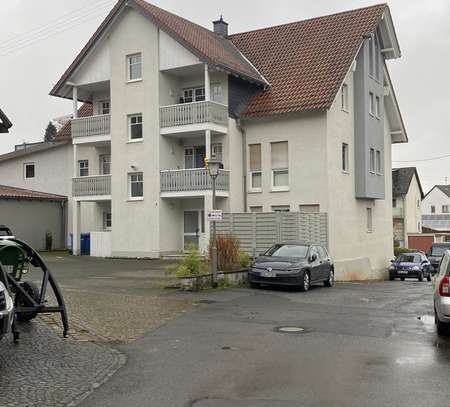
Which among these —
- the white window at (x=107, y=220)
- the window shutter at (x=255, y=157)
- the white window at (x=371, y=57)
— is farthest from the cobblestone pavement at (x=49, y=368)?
the white window at (x=371, y=57)

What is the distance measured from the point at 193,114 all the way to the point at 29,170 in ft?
50.2

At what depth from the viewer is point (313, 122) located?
30.4 meters

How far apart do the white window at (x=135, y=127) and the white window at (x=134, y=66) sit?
6.15 feet

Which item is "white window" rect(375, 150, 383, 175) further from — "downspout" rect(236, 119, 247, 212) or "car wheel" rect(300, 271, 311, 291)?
"car wheel" rect(300, 271, 311, 291)

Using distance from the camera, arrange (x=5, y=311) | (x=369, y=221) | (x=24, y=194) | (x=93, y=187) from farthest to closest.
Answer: (x=24, y=194) < (x=369, y=221) < (x=93, y=187) < (x=5, y=311)

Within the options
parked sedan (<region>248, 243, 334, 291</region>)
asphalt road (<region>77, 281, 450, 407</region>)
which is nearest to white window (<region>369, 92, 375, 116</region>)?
parked sedan (<region>248, 243, 334, 291</region>)

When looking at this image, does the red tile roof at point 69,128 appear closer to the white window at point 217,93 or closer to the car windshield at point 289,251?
the white window at point 217,93

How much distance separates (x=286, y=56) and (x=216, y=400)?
29054mm

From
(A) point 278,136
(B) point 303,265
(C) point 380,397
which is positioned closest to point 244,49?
(A) point 278,136

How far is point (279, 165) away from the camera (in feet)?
103

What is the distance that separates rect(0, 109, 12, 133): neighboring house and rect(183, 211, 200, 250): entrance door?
1488 centimetres

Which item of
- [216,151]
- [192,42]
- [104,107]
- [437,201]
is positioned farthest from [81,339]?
[437,201]

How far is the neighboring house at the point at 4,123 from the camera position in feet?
59.2

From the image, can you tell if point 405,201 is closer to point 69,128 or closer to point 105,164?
point 69,128
